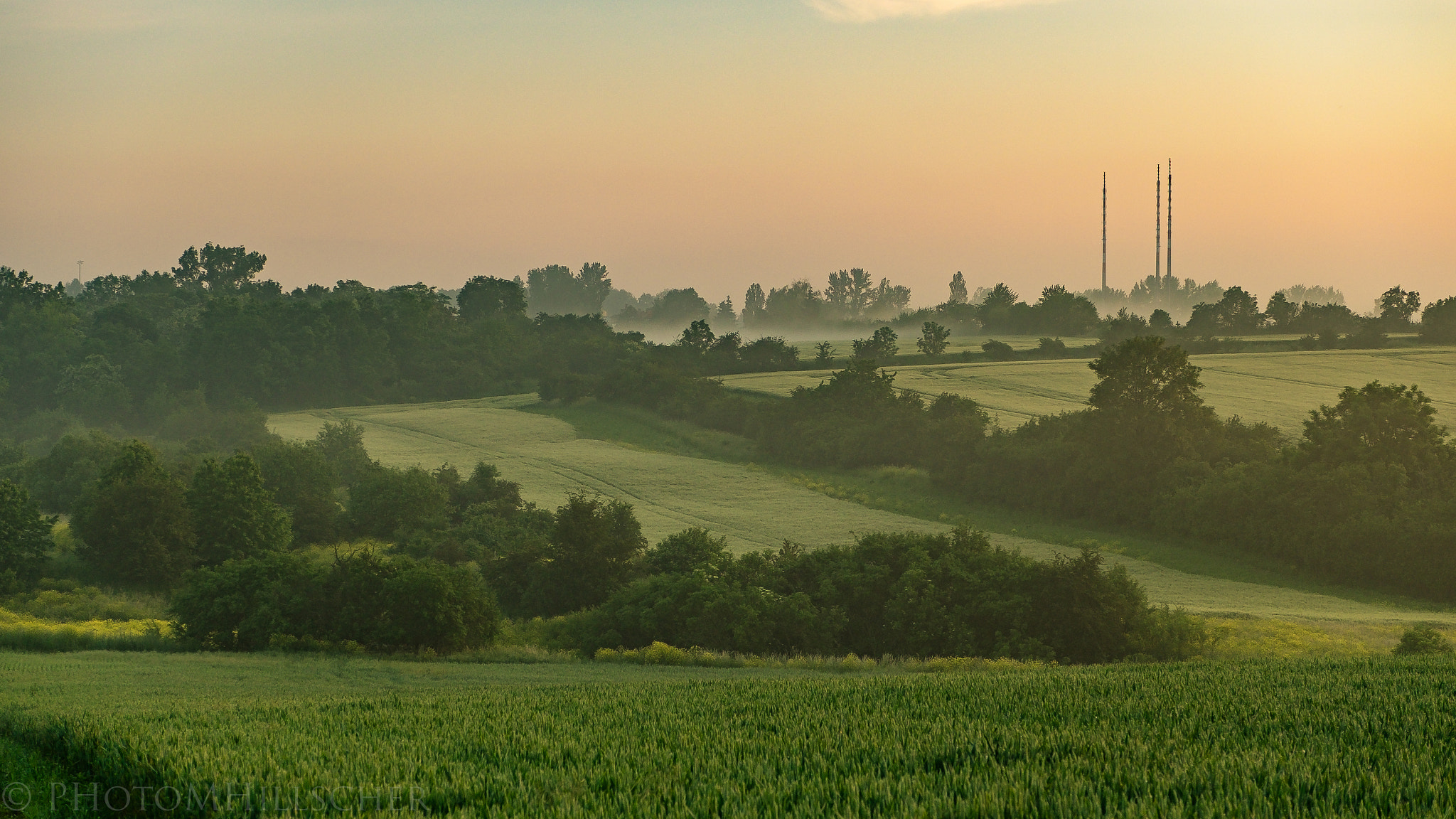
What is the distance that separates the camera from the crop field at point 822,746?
9.16 metres

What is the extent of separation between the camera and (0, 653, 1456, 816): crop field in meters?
9.16

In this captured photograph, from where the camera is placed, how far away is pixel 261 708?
17000 mm

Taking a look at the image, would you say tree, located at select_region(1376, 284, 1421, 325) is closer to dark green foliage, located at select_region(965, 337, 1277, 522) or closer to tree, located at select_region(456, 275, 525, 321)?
dark green foliage, located at select_region(965, 337, 1277, 522)

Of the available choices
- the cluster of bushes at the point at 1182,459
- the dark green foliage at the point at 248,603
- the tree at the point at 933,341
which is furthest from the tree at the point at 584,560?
the tree at the point at 933,341

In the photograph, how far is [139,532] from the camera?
160ft

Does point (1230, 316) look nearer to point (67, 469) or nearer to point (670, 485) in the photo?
point (670, 485)

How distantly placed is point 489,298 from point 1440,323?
120 m

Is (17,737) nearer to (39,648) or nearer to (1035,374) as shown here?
(39,648)

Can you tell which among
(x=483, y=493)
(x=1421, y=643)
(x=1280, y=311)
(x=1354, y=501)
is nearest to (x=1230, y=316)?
(x=1280, y=311)

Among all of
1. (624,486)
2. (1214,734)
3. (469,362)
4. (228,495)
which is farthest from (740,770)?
(469,362)

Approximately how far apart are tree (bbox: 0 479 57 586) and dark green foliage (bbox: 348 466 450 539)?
14428mm

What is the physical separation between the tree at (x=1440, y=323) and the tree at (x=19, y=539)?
105m

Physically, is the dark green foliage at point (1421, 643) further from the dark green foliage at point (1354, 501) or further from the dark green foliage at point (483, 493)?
the dark green foliage at point (483, 493)

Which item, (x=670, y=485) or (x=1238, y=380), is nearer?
(x=670, y=485)
